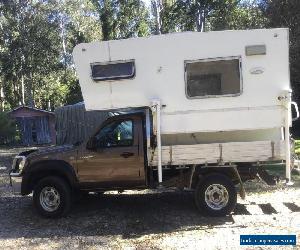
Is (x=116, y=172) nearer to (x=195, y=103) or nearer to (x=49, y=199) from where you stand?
(x=49, y=199)

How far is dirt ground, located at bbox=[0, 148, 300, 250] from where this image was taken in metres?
7.36

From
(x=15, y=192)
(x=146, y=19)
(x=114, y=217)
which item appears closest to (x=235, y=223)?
(x=114, y=217)

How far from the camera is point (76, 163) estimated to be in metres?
8.83

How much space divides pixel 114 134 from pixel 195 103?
63.3 inches

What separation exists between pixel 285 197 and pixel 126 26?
127ft

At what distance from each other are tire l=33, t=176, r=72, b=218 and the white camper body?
158cm

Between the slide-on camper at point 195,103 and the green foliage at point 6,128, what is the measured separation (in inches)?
1042

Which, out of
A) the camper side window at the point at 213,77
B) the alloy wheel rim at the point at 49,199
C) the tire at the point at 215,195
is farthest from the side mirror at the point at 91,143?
the tire at the point at 215,195

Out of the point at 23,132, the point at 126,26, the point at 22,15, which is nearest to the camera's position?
the point at 23,132

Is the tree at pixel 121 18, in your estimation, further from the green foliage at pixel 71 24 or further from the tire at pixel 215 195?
the tire at pixel 215 195

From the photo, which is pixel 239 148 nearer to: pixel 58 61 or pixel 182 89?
pixel 182 89

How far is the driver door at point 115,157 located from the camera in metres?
8.71

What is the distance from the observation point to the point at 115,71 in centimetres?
848

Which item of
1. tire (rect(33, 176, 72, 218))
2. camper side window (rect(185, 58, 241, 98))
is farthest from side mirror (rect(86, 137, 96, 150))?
camper side window (rect(185, 58, 241, 98))
